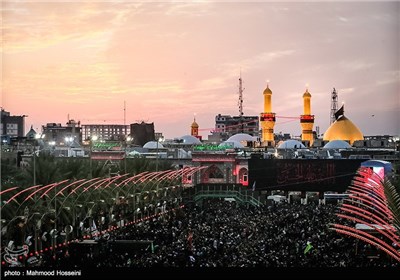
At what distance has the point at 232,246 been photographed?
1110 inches

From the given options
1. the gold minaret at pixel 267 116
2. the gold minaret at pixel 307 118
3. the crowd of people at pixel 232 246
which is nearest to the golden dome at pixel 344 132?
the gold minaret at pixel 307 118

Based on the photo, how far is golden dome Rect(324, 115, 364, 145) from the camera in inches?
3563

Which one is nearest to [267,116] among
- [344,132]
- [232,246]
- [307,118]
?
[307,118]

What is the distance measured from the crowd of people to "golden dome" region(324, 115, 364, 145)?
52118 mm

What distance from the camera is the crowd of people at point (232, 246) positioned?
77.9 feet

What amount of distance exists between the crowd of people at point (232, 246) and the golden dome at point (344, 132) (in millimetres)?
52118

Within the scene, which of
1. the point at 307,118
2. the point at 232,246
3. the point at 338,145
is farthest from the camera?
the point at 307,118

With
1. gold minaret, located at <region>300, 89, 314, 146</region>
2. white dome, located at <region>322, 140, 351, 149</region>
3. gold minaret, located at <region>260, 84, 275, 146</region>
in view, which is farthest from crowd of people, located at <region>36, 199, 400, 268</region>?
gold minaret, located at <region>300, 89, 314, 146</region>

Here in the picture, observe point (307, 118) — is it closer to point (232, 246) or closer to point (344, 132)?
point (344, 132)

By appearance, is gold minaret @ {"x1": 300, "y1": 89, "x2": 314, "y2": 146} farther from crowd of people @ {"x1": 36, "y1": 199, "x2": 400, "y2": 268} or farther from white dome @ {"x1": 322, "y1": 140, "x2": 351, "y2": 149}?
crowd of people @ {"x1": 36, "y1": 199, "x2": 400, "y2": 268}

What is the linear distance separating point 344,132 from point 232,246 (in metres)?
65.7

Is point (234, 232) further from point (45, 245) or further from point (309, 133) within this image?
point (309, 133)

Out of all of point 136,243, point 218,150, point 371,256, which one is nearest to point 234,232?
point 136,243

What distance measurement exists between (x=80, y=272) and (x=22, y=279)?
135cm
